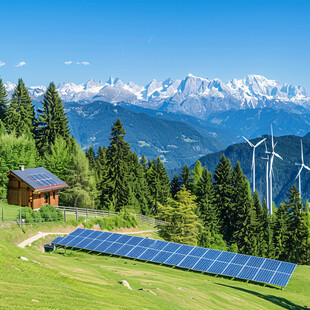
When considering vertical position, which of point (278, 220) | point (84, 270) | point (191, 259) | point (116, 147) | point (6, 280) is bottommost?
point (278, 220)

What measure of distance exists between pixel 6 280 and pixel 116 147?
229 ft

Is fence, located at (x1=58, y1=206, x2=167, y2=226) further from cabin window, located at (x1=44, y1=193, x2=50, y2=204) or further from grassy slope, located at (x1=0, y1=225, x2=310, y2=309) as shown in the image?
grassy slope, located at (x1=0, y1=225, x2=310, y2=309)

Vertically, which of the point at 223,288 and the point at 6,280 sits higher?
the point at 6,280

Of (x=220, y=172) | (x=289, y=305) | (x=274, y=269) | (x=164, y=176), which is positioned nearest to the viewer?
(x=289, y=305)

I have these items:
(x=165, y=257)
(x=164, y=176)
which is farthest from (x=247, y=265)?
(x=164, y=176)

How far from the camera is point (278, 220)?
9575 centimetres

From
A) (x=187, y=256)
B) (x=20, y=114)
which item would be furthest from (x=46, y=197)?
(x=20, y=114)

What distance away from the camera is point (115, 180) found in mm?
89125

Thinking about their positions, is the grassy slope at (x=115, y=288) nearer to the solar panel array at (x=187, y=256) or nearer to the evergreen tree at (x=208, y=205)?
the solar panel array at (x=187, y=256)

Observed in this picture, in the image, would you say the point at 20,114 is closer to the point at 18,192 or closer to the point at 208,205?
the point at 18,192

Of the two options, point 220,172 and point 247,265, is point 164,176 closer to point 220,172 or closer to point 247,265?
point 220,172

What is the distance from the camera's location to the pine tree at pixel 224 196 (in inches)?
3969

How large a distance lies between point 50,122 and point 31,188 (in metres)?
37.8

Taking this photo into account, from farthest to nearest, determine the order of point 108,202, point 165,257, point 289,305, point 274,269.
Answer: point 108,202
point 165,257
point 274,269
point 289,305
